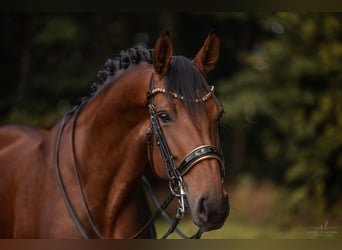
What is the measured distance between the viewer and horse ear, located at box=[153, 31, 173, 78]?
7.63 ft

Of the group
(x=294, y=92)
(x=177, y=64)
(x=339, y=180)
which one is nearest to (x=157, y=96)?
(x=177, y=64)

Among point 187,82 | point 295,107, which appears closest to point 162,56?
point 187,82

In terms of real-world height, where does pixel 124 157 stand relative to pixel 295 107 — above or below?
above

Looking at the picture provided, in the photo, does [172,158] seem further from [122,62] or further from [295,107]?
[295,107]

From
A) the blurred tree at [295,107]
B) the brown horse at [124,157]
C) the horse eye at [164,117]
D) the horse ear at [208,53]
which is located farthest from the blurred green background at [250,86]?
the horse eye at [164,117]

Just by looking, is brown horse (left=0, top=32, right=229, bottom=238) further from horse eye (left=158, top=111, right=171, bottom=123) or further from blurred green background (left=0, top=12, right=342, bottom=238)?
blurred green background (left=0, top=12, right=342, bottom=238)

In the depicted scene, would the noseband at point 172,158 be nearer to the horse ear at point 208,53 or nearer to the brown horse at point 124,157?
the brown horse at point 124,157

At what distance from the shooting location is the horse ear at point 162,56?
2.32m

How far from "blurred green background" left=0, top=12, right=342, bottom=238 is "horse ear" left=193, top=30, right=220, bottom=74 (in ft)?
17.9

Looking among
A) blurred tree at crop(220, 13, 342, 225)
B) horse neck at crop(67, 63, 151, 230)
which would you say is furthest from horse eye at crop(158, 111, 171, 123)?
blurred tree at crop(220, 13, 342, 225)

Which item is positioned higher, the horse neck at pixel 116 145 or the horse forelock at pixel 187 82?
the horse forelock at pixel 187 82

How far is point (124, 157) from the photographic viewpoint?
2531 millimetres

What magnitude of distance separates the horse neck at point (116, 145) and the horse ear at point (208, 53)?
0.81ft

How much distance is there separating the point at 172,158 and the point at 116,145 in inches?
14.4
